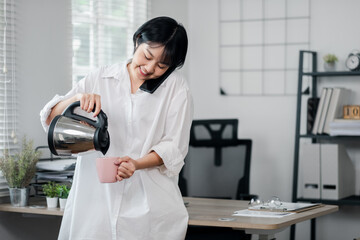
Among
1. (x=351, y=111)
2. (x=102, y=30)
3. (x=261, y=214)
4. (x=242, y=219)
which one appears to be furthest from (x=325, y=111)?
(x=242, y=219)

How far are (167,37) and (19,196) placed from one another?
1228 millimetres

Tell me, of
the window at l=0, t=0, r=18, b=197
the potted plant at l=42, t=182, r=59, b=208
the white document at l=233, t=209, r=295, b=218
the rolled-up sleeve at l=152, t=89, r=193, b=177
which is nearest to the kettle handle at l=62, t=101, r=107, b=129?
the rolled-up sleeve at l=152, t=89, r=193, b=177

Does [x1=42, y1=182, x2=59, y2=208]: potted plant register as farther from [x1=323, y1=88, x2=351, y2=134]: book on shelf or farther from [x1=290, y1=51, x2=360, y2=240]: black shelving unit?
[x1=323, y1=88, x2=351, y2=134]: book on shelf

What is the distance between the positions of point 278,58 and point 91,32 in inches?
52.3

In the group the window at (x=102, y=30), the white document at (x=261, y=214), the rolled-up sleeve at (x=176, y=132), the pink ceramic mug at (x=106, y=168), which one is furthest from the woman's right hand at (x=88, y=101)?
the window at (x=102, y=30)

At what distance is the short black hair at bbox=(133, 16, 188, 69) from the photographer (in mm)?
2037

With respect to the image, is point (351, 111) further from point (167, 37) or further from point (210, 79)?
point (167, 37)

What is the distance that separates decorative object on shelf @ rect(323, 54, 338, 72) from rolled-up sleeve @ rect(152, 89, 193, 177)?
81.8 inches

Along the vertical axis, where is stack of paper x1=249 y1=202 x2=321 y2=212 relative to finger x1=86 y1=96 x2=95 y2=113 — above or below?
below

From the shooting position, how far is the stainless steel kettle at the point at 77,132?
1.96 m

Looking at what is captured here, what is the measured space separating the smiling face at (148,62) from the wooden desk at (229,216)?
56cm

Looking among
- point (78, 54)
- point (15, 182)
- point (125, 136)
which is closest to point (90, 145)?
point (125, 136)

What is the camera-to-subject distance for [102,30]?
3.78 m

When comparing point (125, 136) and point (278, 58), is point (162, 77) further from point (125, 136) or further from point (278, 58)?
point (278, 58)
